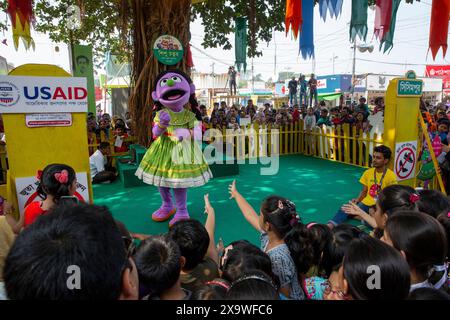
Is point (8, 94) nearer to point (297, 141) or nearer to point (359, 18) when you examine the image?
point (359, 18)

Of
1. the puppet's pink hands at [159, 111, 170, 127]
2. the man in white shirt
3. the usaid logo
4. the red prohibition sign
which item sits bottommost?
the man in white shirt

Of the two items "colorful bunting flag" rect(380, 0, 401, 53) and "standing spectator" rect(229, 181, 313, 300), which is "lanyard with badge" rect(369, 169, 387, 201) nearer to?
"standing spectator" rect(229, 181, 313, 300)

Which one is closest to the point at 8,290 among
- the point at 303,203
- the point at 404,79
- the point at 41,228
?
the point at 41,228

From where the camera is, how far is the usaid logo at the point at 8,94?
3.09 metres

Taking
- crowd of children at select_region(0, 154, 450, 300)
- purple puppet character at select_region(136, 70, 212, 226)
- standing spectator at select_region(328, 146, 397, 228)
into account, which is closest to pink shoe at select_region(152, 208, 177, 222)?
purple puppet character at select_region(136, 70, 212, 226)

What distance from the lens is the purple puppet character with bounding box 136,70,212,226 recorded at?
427 cm

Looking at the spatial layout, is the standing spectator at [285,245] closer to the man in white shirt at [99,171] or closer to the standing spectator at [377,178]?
the standing spectator at [377,178]

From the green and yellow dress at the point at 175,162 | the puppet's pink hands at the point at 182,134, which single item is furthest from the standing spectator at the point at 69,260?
the puppet's pink hands at the point at 182,134

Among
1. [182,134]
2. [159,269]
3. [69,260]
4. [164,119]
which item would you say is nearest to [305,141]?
[182,134]

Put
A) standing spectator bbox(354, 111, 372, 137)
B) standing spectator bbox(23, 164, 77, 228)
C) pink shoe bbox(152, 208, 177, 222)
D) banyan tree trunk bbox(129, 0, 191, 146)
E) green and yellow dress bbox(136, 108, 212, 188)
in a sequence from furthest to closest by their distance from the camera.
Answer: standing spectator bbox(354, 111, 372, 137)
banyan tree trunk bbox(129, 0, 191, 146)
pink shoe bbox(152, 208, 177, 222)
green and yellow dress bbox(136, 108, 212, 188)
standing spectator bbox(23, 164, 77, 228)

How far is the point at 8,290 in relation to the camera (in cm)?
85
